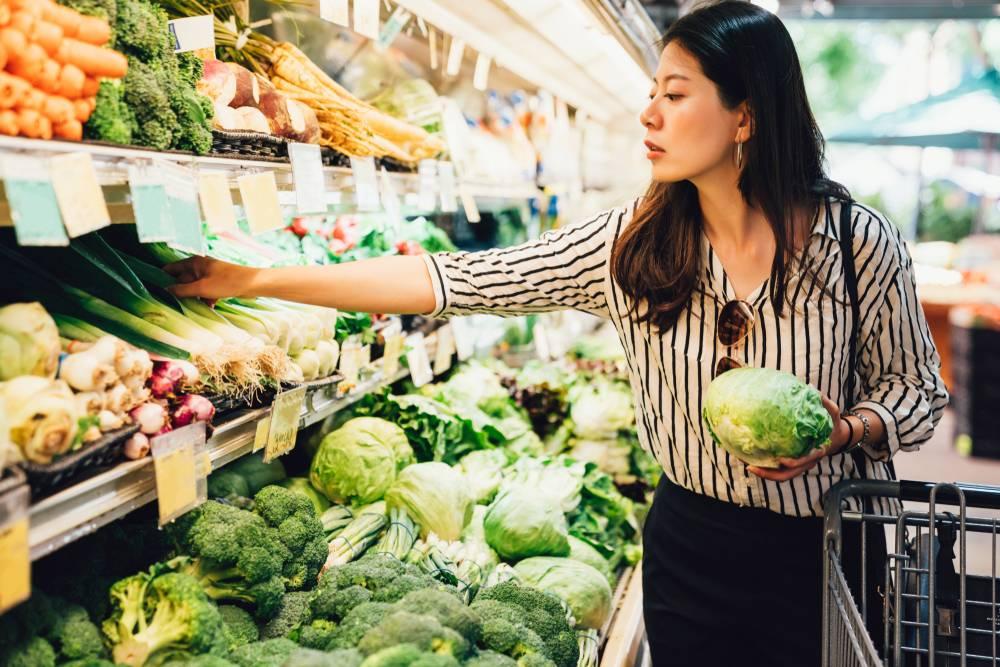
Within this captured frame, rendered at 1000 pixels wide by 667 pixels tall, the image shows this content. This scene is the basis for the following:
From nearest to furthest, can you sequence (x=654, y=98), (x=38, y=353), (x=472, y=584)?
(x=38, y=353) < (x=654, y=98) < (x=472, y=584)

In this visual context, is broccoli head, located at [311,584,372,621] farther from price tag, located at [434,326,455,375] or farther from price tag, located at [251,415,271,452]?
price tag, located at [434,326,455,375]

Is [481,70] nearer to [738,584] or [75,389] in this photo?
[738,584]

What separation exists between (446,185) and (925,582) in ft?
Answer: 6.51

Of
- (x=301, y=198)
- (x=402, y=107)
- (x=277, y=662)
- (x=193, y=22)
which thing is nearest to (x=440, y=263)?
(x=301, y=198)

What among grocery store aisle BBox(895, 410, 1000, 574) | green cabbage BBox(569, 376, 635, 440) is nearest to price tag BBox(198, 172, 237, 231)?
green cabbage BBox(569, 376, 635, 440)

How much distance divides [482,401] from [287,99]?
1738 mm

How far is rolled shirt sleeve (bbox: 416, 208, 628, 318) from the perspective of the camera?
2062 mm

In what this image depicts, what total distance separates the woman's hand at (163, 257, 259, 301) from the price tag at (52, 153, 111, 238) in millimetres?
625

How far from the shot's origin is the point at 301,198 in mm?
2039

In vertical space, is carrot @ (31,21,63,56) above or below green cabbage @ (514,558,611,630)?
above

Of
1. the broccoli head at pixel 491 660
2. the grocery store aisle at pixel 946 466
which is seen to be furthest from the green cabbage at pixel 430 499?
the grocery store aisle at pixel 946 466

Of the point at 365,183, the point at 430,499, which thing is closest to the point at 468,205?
the point at 365,183

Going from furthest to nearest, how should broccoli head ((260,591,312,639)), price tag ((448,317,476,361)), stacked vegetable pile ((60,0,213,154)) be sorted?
price tag ((448,317,476,361))
broccoli head ((260,591,312,639))
stacked vegetable pile ((60,0,213,154))

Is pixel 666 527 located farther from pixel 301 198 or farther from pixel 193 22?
pixel 193 22
